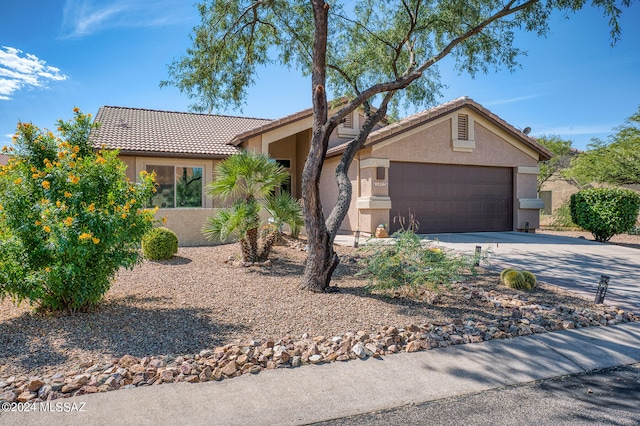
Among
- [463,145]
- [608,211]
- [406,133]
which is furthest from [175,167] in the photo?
[608,211]

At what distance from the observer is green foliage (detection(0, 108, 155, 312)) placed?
507 cm

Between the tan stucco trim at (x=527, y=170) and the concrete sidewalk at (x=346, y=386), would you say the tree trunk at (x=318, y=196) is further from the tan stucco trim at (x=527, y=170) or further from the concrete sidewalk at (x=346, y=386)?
the tan stucco trim at (x=527, y=170)

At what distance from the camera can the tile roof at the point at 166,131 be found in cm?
1466

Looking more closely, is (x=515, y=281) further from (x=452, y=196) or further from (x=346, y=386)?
(x=452, y=196)

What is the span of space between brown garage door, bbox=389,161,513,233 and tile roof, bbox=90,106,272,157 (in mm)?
6476

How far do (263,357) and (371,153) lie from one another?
1057 cm

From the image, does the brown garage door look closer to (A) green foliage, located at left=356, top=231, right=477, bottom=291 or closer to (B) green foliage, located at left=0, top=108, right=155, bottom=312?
(A) green foliage, located at left=356, top=231, right=477, bottom=291

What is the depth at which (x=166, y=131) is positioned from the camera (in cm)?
1709

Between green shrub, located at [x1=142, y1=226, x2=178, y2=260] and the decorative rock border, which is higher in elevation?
green shrub, located at [x1=142, y1=226, x2=178, y2=260]

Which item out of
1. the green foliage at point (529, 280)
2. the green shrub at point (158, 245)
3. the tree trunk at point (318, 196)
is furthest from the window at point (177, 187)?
the green foliage at point (529, 280)

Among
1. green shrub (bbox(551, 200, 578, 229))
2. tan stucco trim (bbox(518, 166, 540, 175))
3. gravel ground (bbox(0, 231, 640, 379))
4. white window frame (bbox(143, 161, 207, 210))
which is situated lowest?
gravel ground (bbox(0, 231, 640, 379))

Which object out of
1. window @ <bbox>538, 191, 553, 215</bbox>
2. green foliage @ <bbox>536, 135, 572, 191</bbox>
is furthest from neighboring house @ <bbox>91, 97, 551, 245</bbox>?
window @ <bbox>538, 191, 553, 215</bbox>

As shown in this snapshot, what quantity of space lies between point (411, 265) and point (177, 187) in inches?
446

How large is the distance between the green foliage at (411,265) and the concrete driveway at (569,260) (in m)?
2.33
